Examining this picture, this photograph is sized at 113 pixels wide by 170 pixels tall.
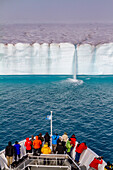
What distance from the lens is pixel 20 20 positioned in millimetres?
32406

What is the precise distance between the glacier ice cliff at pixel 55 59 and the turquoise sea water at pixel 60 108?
3.58 ft

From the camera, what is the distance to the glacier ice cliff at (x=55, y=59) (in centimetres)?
2833

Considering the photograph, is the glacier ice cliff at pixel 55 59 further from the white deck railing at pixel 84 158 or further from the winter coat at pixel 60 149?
the winter coat at pixel 60 149

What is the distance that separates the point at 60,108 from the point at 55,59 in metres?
10.3

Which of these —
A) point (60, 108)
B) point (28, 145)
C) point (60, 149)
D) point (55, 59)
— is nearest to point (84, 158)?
point (60, 149)

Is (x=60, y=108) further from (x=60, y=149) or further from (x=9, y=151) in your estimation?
(x=9, y=151)

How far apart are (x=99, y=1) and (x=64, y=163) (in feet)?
110

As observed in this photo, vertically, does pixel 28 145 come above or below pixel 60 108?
below

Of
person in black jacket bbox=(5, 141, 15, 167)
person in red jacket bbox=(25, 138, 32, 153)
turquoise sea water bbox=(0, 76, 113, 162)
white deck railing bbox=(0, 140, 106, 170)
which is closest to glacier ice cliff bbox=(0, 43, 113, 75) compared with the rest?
turquoise sea water bbox=(0, 76, 113, 162)

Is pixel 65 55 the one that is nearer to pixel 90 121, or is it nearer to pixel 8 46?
pixel 8 46

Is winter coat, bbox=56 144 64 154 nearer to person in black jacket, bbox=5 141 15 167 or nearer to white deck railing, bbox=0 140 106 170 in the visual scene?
white deck railing, bbox=0 140 106 170

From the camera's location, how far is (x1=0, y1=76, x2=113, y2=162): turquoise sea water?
52.2 feet

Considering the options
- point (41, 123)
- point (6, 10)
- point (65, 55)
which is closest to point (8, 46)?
point (65, 55)

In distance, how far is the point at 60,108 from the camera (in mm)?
20391
